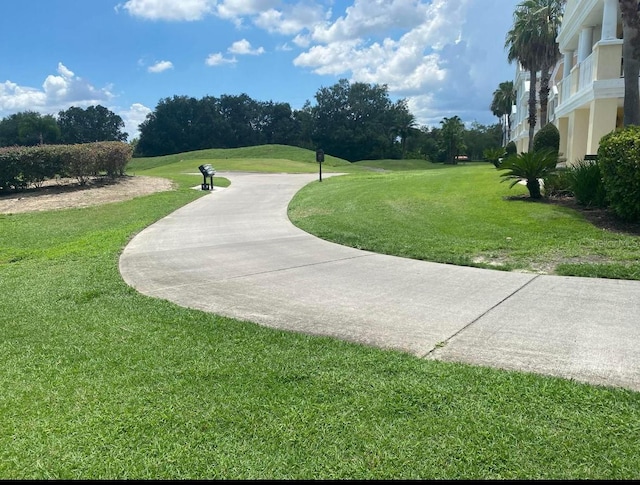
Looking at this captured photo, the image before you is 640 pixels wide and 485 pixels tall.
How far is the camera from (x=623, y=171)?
8.04 metres

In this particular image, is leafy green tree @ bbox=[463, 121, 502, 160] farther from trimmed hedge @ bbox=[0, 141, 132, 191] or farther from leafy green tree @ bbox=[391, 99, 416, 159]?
trimmed hedge @ bbox=[0, 141, 132, 191]

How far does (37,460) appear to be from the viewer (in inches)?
97.4

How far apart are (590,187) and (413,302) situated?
6907 millimetres

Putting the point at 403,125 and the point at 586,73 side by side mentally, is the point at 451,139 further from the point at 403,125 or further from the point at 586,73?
the point at 586,73

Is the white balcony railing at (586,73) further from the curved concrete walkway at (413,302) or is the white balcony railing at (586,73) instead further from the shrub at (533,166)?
the curved concrete walkway at (413,302)

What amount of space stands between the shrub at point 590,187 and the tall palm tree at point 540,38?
74.0ft

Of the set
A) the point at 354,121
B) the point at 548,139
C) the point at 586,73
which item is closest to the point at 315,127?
the point at 354,121

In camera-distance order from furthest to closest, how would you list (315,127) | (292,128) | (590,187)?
(292,128)
(315,127)
(590,187)

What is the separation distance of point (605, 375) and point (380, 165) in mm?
61790

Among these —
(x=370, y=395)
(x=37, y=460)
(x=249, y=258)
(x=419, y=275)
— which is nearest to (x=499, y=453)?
(x=370, y=395)

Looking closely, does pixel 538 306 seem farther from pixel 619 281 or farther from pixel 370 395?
pixel 370 395

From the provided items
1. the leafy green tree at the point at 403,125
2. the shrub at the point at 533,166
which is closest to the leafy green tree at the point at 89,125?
the leafy green tree at the point at 403,125

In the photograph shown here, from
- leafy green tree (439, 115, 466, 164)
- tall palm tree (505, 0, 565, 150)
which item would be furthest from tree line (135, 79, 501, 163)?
tall palm tree (505, 0, 565, 150)

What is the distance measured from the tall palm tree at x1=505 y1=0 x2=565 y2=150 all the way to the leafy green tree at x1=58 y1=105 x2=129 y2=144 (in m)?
90.1
